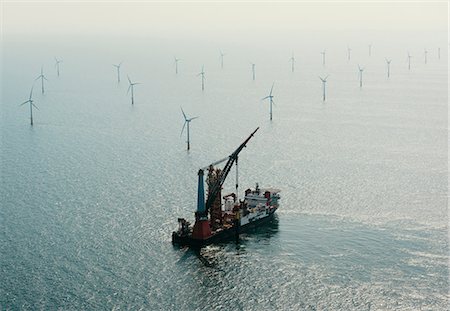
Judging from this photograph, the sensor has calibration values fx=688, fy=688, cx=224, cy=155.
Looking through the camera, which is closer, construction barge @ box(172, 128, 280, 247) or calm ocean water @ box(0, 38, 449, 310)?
calm ocean water @ box(0, 38, 449, 310)

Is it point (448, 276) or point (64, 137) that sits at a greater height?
point (64, 137)

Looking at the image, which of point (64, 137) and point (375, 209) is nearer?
point (375, 209)

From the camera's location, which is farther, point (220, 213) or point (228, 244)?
point (220, 213)

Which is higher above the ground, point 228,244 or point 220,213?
point 220,213

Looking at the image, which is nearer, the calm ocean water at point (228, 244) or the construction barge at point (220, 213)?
the calm ocean water at point (228, 244)

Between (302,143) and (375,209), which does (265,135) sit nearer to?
(302,143)

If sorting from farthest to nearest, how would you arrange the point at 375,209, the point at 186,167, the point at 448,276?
the point at 186,167
the point at 375,209
the point at 448,276

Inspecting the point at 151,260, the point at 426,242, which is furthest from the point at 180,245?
the point at 426,242

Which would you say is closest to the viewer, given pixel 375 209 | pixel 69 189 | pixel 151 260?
pixel 151 260
